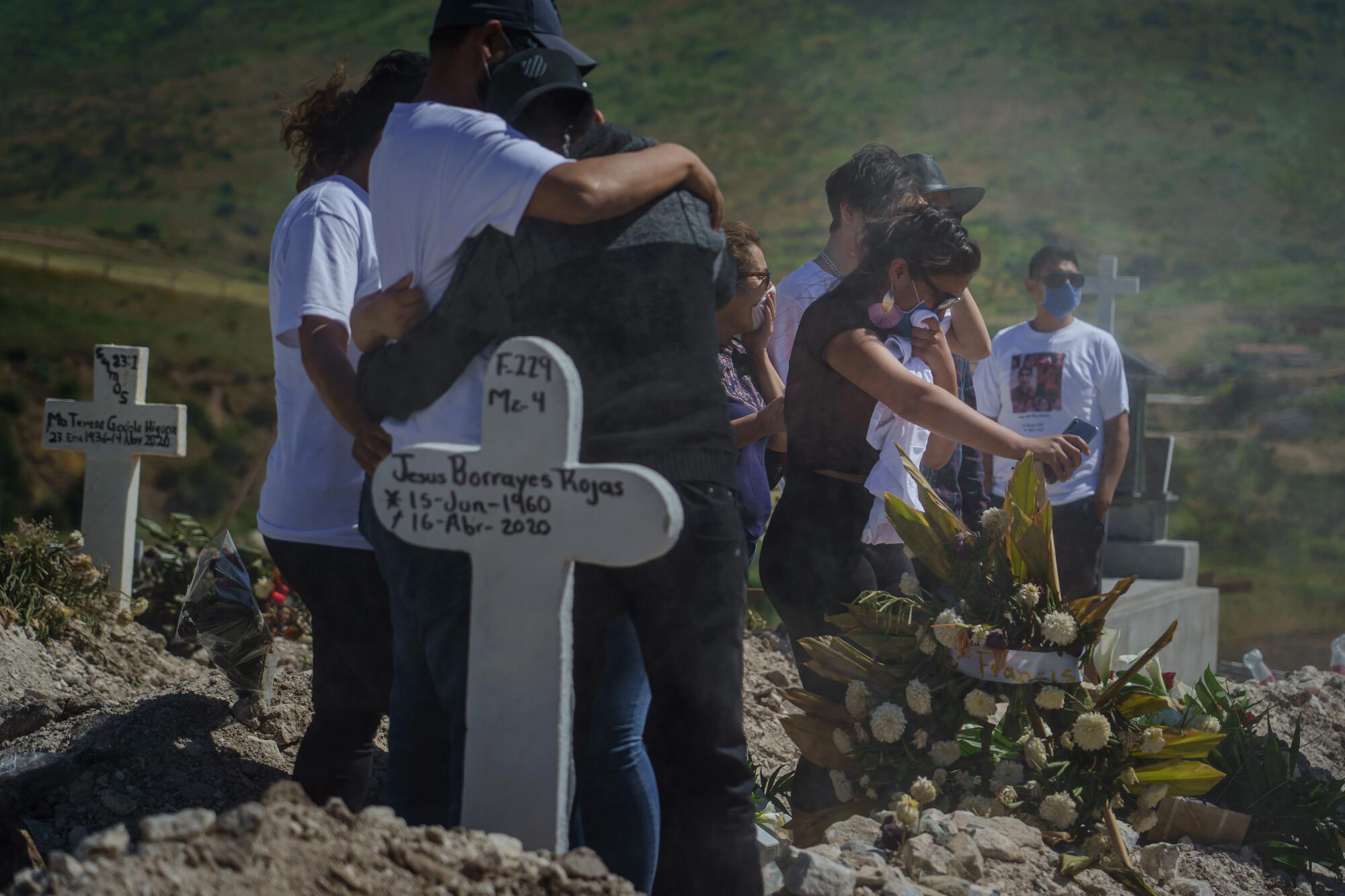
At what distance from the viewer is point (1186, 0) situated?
96.5 ft

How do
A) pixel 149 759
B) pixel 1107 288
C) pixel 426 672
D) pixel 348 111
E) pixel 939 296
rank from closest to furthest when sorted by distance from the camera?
1. pixel 426 672
2. pixel 348 111
3. pixel 939 296
4. pixel 149 759
5. pixel 1107 288

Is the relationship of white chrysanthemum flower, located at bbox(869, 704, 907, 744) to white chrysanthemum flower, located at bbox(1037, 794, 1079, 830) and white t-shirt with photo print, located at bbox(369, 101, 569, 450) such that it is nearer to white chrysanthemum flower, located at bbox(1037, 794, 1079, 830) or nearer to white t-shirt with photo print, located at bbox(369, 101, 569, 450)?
white chrysanthemum flower, located at bbox(1037, 794, 1079, 830)

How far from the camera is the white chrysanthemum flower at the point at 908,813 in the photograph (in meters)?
2.15

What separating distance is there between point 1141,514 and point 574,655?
5962 mm

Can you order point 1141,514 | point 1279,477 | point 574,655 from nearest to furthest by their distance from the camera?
1. point 574,655
2. point 1141,514
3. point 1279,477

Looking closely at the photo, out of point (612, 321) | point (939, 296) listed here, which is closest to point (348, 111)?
point (612, 321)

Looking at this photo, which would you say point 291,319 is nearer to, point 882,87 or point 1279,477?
point 1279,477

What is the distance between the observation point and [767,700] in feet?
13.6

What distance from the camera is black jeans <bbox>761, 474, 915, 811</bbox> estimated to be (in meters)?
2.54

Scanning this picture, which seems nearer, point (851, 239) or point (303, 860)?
point (303, 860)

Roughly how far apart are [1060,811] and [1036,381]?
2519 millimetres

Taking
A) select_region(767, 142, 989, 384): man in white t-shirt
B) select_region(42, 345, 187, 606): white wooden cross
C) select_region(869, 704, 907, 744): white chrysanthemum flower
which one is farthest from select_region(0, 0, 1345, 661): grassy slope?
select_region(869, 704, 907, 744): white chrysanthemum flower

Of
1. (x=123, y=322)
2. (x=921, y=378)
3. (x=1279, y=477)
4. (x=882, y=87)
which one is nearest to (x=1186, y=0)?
(x=882, y=87)

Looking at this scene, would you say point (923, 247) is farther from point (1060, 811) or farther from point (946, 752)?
point (1060, 811)
